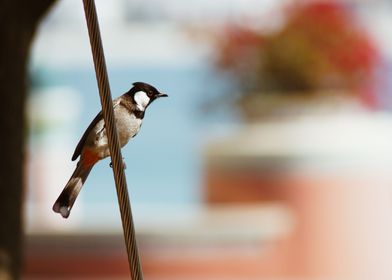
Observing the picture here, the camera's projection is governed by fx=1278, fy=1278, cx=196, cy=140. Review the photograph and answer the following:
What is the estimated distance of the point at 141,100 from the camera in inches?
75.4

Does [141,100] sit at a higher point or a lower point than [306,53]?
lower

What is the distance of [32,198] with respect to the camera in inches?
514

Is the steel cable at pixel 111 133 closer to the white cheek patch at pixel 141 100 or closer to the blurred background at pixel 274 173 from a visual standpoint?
Answer: the white cheek patch at pixel 141 100

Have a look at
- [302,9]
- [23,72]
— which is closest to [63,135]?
[302,9]

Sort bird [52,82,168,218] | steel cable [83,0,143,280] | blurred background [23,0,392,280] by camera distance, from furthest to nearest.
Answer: blurred background [23,0,392,280] < bird [52,82,168,218] < steel cable [83,0,143,280]

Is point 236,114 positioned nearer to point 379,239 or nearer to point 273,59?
point 273,59

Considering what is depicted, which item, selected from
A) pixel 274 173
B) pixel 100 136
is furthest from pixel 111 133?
pixel 274 173

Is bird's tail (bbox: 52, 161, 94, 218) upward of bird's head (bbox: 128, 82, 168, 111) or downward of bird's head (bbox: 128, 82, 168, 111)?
downward

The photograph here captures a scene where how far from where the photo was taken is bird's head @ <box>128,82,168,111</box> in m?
1.91

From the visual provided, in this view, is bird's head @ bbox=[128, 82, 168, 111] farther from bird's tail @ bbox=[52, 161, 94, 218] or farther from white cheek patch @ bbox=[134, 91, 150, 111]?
bird's tail @ bbox=[52, 161, 94, 218]

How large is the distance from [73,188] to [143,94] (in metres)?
0.18

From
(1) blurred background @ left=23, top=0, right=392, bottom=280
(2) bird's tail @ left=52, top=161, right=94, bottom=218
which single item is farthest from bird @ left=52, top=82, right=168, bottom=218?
(1) blurred background @ left=23, top=0, right=392, bottom=280

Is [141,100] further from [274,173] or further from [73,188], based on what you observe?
[274,173]

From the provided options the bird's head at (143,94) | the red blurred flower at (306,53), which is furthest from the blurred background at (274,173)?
the bird's head at (143,94)
